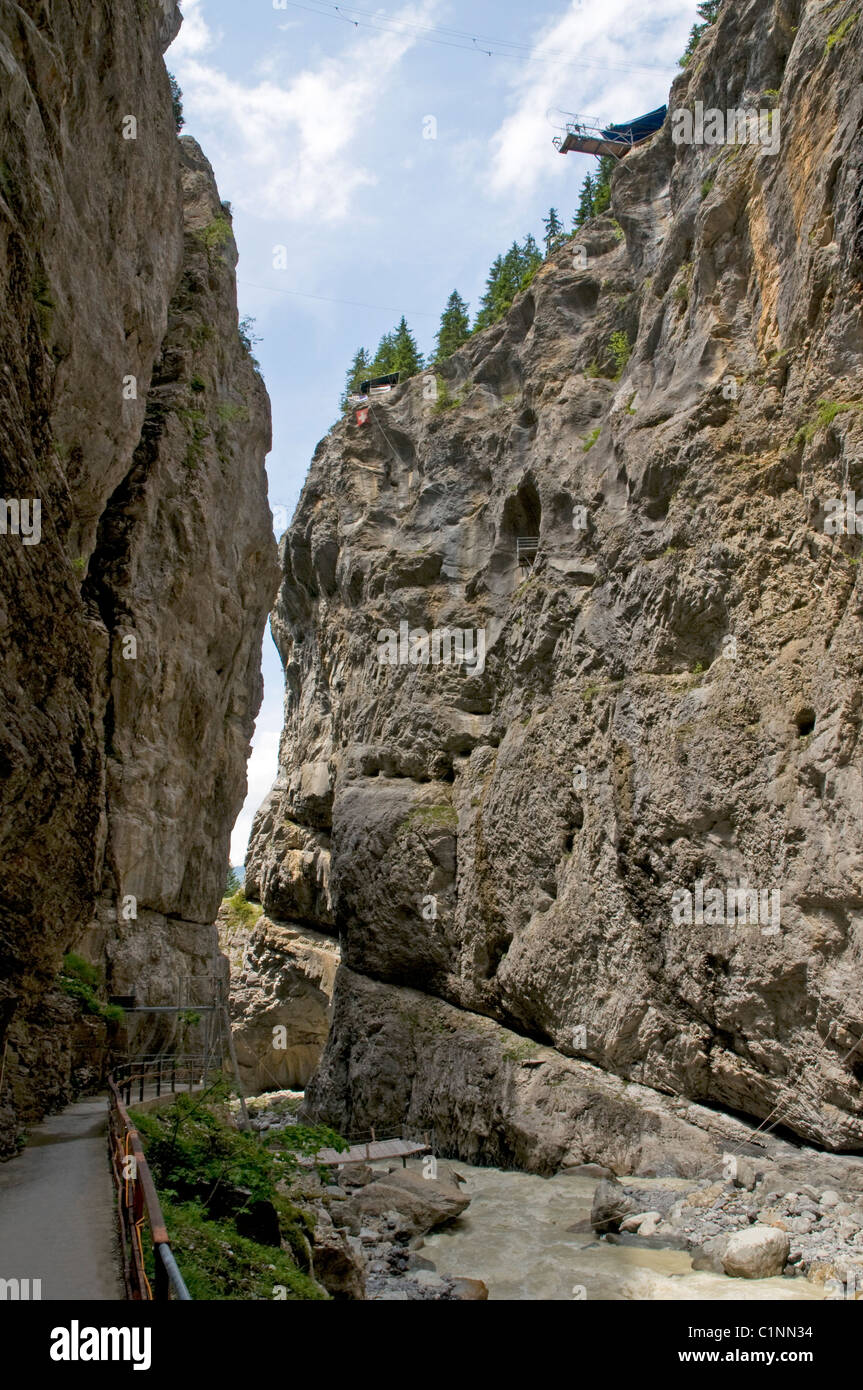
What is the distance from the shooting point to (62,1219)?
31.5ft

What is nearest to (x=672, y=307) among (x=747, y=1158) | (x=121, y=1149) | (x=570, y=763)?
(x=570, y=763)

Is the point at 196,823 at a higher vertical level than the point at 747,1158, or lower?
higher

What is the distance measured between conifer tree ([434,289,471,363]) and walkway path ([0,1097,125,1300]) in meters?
44.6

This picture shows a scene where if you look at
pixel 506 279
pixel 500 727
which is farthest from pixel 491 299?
pixel 500 727

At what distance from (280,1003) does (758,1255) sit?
3492 centimetres

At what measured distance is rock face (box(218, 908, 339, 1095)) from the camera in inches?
1737

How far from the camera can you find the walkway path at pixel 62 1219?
7.63m

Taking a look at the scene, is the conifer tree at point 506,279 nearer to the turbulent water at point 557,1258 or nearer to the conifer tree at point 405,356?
the conifer tree at point 405,356

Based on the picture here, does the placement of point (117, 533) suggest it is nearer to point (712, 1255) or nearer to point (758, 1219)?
point (712, 1255)

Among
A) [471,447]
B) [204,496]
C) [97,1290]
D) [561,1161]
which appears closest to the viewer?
[97,1290]

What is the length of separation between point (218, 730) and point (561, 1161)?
725 inches

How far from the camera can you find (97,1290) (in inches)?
287

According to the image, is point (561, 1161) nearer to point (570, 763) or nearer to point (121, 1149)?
point (570, 763)

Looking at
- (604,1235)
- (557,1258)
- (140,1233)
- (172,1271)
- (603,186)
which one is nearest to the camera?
(172,1271)
